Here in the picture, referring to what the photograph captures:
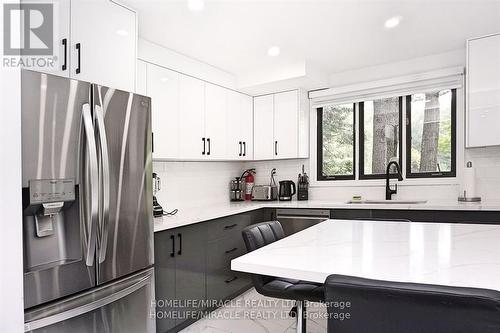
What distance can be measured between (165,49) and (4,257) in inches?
87.3

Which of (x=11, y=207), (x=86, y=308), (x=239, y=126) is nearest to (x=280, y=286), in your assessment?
(x=86, y=308)

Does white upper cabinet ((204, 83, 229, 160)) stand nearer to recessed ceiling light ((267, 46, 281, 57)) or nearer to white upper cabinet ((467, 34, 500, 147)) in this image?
recessed ceiling light ((267, 46, 281, 57))

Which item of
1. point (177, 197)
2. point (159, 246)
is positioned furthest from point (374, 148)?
point (159, 246)

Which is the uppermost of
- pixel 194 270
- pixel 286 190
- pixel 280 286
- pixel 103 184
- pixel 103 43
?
pixel 103 43

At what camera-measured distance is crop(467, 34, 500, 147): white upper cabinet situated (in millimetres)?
2846

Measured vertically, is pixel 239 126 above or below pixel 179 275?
above

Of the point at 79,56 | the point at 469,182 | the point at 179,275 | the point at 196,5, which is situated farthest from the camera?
the point at 469,182

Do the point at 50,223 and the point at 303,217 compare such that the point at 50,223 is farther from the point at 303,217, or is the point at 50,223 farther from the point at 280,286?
the point at 303,217

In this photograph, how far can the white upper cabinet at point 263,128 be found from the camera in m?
4.03

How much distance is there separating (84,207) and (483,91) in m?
3.32

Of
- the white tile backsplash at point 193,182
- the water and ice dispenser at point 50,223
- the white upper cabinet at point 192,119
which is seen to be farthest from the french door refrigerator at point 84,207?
the white tile backsplash at point 193,182

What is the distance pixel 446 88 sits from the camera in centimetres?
338

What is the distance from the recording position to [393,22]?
2.58 metres

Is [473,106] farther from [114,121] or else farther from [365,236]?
[114,121]
